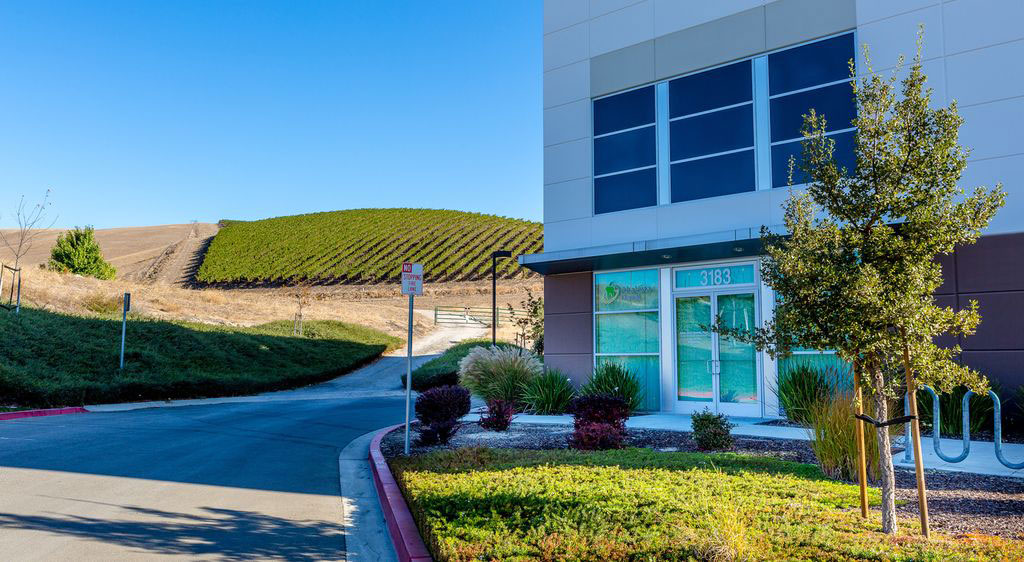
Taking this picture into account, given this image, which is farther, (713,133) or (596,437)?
(713,133)

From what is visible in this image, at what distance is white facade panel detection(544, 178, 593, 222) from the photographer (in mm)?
17573

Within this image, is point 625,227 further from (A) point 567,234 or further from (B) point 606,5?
(B) point 606,5

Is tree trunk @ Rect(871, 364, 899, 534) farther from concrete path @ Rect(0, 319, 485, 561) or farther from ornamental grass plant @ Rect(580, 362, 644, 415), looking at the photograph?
ornamental grass plant @ Rect(580, 362, 644, 415)

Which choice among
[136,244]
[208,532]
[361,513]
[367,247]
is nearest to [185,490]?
[208,532]

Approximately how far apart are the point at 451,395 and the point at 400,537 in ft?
20.5

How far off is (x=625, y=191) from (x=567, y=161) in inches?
73.6

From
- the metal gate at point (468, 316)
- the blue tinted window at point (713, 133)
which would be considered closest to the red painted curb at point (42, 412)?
the blue tinted window at point (713, 133)

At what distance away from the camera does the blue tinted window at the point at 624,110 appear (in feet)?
56.0

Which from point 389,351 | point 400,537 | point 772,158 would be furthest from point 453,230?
point 400,537

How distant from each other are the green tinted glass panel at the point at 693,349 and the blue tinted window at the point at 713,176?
234cm

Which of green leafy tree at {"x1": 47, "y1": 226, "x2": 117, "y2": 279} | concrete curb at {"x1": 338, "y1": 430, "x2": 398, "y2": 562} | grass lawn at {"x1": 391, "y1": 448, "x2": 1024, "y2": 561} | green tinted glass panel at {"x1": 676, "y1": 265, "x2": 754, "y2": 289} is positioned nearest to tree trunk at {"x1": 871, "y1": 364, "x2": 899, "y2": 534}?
grass lawn at {"x1": 391, "y1": 448, "x2": 1024, "y2": 561}

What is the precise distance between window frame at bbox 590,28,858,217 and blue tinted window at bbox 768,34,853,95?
0.24 feet

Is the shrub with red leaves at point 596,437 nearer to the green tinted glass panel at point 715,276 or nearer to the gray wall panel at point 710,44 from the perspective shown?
the green tinted glass panel at point 715,276

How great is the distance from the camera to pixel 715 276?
1588 cm
